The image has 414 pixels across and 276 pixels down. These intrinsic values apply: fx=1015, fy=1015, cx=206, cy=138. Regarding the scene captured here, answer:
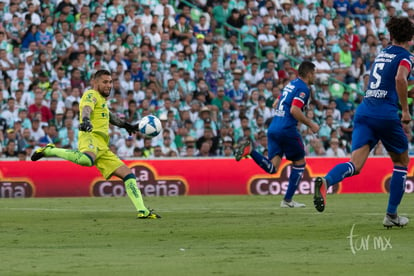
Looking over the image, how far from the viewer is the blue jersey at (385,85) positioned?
38.8ft

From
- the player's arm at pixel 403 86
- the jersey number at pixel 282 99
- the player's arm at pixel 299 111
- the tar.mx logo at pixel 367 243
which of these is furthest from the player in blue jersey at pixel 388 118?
the jersey number at pixel 282 99

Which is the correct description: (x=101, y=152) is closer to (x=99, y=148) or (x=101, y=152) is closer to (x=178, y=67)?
(x=99, y=148)

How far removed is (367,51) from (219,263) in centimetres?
2181

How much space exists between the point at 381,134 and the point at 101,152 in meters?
A: 4.48

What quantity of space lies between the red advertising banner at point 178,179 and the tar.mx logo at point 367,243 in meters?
11.0

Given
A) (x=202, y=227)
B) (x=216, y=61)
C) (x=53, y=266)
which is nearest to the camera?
(x=53, y=266)

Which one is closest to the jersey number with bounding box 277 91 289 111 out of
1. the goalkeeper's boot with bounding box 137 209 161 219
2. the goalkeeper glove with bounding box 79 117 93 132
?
the goalkeeper's boot with bounding box 137 209 161 219

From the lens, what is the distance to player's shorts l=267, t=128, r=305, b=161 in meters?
16.9

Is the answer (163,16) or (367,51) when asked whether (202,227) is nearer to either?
(163,16)

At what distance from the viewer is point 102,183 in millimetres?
22016

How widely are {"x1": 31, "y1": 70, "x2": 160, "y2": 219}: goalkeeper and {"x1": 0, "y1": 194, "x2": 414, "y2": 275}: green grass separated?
0.47m

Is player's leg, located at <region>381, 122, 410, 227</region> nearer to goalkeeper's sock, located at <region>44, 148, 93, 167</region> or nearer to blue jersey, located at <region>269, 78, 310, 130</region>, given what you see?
blue jersey, located at <region>269, 78, 310, 130</region>

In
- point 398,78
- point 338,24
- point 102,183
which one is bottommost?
point 102,183

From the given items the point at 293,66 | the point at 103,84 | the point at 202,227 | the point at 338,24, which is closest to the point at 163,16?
Result: the point at 293,66
